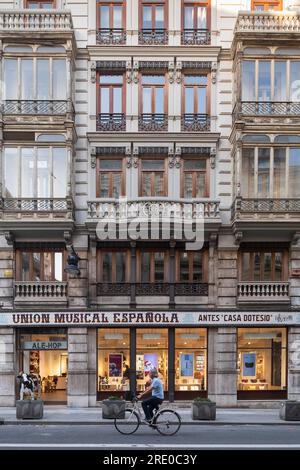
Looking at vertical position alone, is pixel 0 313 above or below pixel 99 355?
above

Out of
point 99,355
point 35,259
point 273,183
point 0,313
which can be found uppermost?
point 273,183

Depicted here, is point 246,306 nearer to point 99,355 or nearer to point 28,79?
point 99,355

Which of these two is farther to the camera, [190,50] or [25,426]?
[190,50]

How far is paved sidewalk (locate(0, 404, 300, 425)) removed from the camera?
17.5m

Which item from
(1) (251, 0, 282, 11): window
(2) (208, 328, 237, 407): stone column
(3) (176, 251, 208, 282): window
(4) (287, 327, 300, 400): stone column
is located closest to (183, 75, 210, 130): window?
(1) (251, 0, 282, 11): window

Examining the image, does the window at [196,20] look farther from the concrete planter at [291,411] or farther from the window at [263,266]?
the concrete planter at [291,411]

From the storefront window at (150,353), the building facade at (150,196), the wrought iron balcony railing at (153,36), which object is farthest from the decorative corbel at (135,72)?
the storefront window at (150,353)

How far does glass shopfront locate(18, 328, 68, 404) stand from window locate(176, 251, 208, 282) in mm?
5223

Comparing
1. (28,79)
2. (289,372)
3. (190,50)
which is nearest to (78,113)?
(28,79)

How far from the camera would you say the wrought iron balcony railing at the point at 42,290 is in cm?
2203

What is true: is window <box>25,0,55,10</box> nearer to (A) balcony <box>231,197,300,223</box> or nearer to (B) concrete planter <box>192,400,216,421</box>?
(A) balcony <box>231,197,300,223</box>

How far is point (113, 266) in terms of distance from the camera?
2250 centimetres

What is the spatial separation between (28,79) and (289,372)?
15.4m

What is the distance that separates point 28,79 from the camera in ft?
71.6
